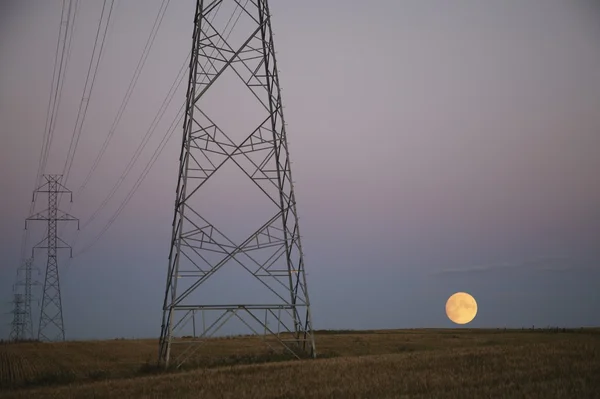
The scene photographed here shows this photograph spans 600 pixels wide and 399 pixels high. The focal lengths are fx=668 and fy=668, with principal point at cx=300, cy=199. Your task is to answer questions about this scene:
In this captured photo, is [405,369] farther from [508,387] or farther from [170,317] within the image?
[170,317]

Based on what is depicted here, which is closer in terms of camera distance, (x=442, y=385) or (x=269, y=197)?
(x=442, y=385)

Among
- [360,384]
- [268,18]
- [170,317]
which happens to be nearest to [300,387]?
[360,384]

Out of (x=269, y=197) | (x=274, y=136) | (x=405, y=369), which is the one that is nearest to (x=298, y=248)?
(x=269, y=197)

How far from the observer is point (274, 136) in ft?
Result: 106

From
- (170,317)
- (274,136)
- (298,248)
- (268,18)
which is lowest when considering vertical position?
(170,317)

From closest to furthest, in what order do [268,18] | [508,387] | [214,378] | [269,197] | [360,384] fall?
[508,387], [360,384], [214,378], [269,197], [268,18]

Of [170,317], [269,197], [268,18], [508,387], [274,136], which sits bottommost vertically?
[508,387]

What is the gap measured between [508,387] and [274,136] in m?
18.3

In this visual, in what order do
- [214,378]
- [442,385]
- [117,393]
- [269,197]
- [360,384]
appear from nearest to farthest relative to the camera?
[442,385], [360,384], [117,393], [214,378], [269,197]

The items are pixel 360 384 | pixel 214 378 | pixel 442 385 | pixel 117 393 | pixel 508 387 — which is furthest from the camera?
pixel 214 378

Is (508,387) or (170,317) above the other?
(170,317)

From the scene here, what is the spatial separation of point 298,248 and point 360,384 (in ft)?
41.2

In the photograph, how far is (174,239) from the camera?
96.6 feet

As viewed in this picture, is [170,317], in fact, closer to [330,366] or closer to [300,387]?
[330,366]
